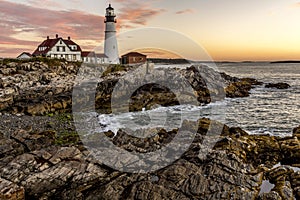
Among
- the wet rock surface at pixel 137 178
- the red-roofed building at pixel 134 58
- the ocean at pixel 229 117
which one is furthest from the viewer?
the red-roofed building at pixel 134 58

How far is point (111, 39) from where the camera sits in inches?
1909

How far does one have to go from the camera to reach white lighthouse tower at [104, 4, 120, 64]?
47.5m

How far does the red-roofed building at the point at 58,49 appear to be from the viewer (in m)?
49.3

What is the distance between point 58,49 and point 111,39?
10.2 m

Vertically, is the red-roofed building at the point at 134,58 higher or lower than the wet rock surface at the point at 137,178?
higher

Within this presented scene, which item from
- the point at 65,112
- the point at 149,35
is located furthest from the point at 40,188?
the point at 65,112

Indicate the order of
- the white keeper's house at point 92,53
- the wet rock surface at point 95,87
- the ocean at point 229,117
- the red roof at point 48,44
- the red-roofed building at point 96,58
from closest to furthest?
the ocean at point 229,117 → the wet rock surface at point 95,87 → the white keeper's house at point 92,53 → the red roof at point 48,44 → the red-roofed building at point 96,58

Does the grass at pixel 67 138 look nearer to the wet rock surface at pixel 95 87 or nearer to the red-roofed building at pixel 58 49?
the wet rock surface at pixel 95 87

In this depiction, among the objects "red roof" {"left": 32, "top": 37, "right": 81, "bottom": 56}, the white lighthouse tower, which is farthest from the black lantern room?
"red roof" {"left": 32, "top": 37, "right": 81, "bottom": 56}

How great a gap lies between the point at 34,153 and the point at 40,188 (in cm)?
191

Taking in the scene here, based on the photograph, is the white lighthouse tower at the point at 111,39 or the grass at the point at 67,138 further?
the white lighthouse tower at the point at 111,39

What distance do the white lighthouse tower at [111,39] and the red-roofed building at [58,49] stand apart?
682cm

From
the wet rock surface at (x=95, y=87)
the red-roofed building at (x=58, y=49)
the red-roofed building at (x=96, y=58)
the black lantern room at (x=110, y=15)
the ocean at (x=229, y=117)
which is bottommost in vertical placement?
the ocean at (x=229, y=117)

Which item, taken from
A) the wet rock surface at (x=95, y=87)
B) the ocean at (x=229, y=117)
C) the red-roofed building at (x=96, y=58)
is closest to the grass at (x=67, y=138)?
the ocean at (x=229, y=117)
